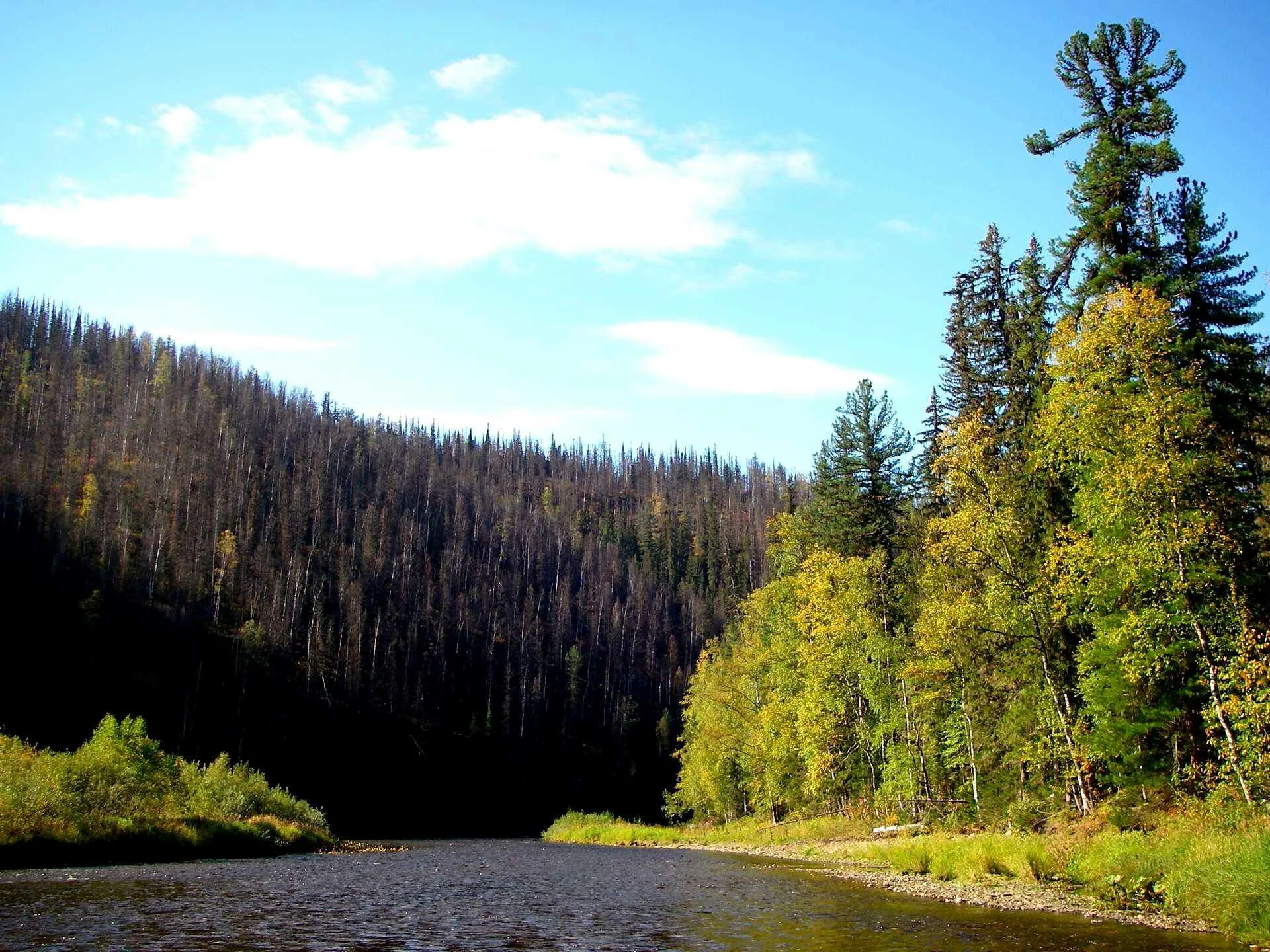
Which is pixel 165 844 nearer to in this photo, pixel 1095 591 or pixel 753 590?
pixel 1095 591

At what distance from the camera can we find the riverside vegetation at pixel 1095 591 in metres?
23.1

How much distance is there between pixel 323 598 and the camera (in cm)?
12581

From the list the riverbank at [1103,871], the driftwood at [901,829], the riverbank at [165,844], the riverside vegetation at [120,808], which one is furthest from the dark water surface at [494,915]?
the driftwood at [901,829]

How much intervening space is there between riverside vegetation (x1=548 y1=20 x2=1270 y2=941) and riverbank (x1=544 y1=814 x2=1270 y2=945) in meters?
0.09

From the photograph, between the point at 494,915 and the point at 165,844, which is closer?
the point at 494,915

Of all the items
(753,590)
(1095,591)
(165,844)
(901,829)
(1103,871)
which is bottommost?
(165,844)

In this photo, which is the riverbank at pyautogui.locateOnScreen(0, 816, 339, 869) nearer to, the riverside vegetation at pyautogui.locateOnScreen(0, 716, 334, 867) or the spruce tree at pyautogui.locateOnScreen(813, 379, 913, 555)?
the riverside vegetation at pyautogui.locateOnScreen(0, 716, 334, 867)

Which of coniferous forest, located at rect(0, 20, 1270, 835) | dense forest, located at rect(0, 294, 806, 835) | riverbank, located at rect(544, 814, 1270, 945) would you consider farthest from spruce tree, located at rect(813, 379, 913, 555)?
dense forest, located at rect(0, 294, 806, 835)

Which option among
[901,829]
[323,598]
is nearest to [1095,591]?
[901,829]

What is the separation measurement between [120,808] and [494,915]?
22.3 meters

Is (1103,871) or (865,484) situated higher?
(865,484)

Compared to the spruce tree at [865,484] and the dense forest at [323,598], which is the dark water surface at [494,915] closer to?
the spruce tree at [865,484]

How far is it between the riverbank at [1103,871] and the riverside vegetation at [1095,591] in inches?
3.5

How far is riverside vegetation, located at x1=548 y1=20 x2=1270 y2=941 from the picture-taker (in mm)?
23141
